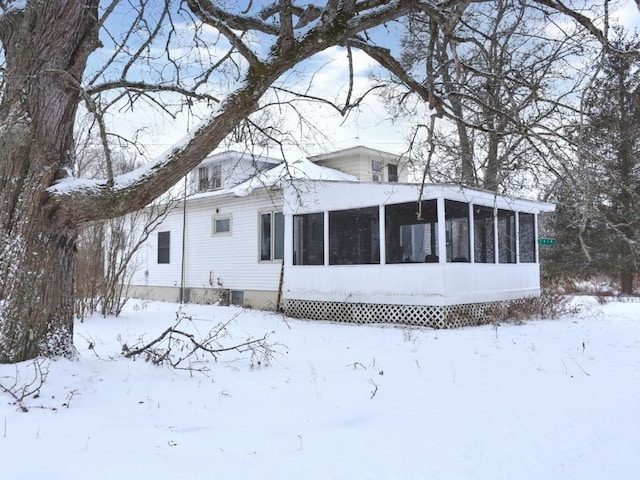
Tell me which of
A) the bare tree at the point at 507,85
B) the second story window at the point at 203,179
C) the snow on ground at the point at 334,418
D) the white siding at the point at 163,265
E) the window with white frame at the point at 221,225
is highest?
the second story window at the point at 203,179

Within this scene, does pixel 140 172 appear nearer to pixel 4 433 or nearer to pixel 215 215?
pixel 4 433

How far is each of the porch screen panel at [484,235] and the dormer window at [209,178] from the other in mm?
8445

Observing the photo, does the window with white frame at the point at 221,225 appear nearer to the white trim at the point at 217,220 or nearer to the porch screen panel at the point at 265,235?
the white trim at the point at 217,220

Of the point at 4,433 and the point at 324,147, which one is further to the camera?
the point at 324,147

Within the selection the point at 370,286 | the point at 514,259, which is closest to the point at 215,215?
the point at 370,286

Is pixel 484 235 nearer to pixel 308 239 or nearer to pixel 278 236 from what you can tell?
pixel 308 239

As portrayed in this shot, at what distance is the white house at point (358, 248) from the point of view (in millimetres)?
10141

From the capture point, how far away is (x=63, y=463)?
3.01m

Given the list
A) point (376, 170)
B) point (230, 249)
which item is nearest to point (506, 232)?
point (376, 170)

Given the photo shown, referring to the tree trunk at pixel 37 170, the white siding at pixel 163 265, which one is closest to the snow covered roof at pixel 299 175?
the white siding at pixel 163 265

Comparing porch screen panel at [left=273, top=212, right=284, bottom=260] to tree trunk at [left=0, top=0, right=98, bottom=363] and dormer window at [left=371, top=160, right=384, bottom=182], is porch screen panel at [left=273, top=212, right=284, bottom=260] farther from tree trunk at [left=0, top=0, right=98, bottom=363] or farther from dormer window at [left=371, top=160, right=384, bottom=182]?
tree trunk at [left=0, top=0, right=98, bottom=363]

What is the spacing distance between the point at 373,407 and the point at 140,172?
3007mm

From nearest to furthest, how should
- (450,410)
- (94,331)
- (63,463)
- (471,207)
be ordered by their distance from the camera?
1. (63,463)
2. (450,410)
3. (94,331)
4. (471,207)

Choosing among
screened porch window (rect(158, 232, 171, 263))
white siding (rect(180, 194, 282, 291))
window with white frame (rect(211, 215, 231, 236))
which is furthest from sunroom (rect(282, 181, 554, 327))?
screened porch window (rect(158, 232, 171, 263))
